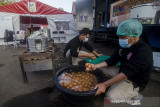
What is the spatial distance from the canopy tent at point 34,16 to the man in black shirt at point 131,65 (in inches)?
254

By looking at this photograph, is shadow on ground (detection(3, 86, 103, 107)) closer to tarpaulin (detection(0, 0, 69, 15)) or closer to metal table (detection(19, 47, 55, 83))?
metal table (detection(19, 47, 55, 83))

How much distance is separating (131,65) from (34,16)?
9.80 metres

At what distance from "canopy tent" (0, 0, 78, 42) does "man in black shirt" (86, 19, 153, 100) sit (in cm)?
646

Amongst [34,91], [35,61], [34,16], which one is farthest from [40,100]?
[34,16]

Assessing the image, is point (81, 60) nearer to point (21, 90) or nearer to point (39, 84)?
point (39, 84)

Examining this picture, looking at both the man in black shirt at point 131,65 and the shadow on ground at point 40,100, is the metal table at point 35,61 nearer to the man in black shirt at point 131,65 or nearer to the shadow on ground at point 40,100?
the shadow on ground at point 40,100

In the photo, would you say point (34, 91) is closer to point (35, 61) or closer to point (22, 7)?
point (35, 61)

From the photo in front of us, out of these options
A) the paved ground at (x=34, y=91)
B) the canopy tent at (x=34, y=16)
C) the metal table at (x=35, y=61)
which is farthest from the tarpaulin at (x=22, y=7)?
the metal table at (x=35, y=61)

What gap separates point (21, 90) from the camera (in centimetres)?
246

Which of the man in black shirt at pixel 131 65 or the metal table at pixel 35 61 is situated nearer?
the man in black shirt at pixel 131 65

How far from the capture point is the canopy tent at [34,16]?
7.43 meters

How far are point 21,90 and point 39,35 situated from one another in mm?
1604

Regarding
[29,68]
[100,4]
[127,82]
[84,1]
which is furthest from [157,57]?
[84,1]

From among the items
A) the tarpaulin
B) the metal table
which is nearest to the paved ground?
the metal table
